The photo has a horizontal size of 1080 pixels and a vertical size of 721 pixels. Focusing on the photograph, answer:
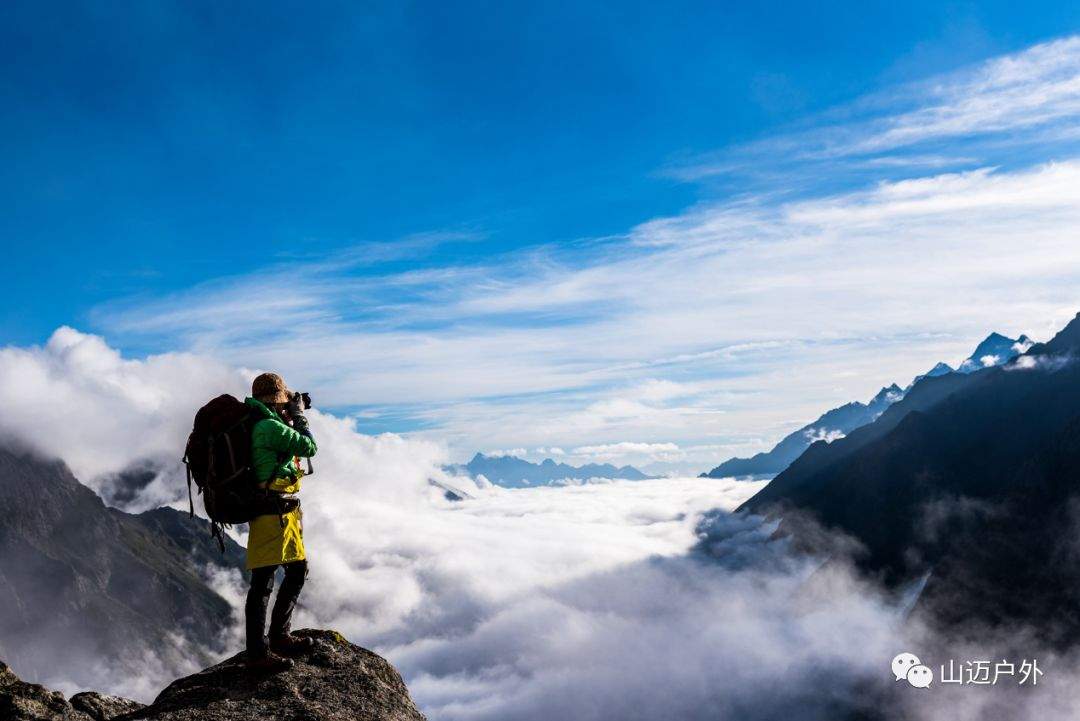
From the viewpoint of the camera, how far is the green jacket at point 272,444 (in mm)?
13320

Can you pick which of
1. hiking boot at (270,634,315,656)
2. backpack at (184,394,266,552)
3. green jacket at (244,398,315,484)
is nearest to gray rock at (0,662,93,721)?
hiking boot at (270,634,315,656)

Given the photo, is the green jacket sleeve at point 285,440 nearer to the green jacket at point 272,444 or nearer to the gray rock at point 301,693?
the green jacket at point 272,444

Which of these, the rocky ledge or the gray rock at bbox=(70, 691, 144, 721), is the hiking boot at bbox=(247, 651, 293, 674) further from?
the gray rock at bbox=(70, 691, 144, 721)

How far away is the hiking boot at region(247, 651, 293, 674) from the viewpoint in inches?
562

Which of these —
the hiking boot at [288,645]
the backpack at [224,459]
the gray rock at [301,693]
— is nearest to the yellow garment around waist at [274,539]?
the backpack at [224,459]

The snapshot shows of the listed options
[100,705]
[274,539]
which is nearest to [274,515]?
[274,539]

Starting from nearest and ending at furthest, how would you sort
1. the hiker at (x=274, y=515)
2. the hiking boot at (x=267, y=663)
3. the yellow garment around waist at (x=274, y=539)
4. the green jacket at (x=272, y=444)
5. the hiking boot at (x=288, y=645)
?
the green jacket at (x=272, y=444)
the hiker at (x=274, y=515)
the yellow garment around waist at (x=274, y=539)
the hiking boot at (x=267, y=663)
the hiking boot at (x=288, y=645)

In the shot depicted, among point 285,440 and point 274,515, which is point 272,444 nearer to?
point 285,440

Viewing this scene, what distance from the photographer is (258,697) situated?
44.1ft

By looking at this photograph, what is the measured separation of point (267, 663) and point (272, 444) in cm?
444

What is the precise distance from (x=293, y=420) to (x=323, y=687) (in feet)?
17.2

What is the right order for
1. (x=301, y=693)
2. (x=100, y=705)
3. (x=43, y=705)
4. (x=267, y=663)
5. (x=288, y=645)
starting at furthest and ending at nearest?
(x=288, y=645) < (x=100, y=705) < (x=267, y=663) < (x=301, y=693) < (x=43, y=705)

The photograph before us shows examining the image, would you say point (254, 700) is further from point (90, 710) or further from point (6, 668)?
point (6, 668)

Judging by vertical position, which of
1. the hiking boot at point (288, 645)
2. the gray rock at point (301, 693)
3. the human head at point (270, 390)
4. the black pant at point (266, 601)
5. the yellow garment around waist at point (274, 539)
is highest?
the human head at point (270, 390)
